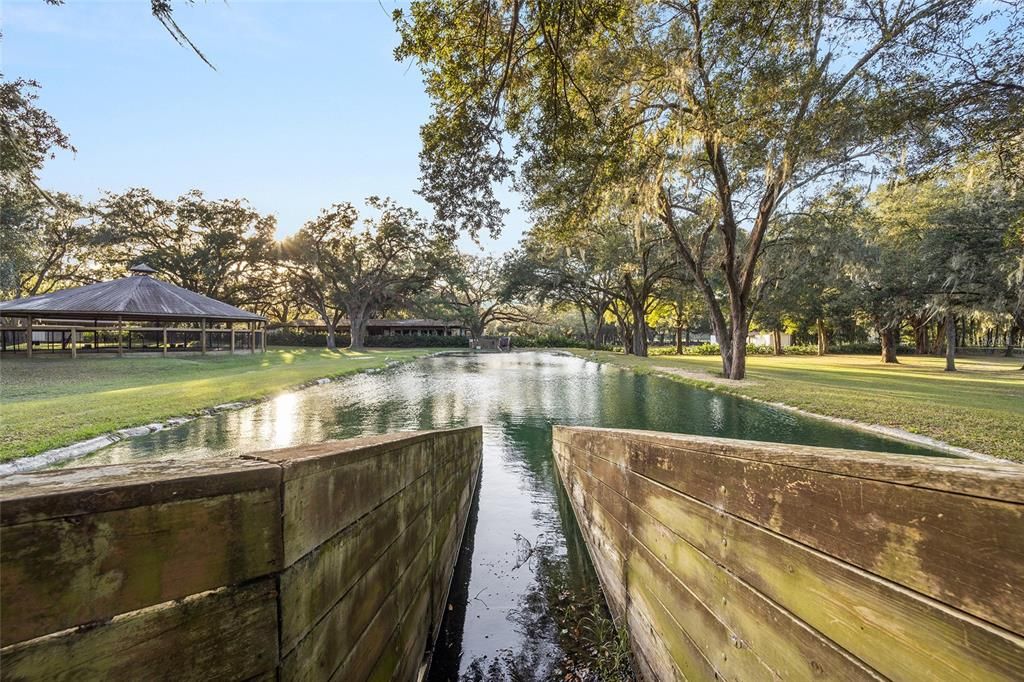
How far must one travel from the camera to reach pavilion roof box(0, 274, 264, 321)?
72.1ft

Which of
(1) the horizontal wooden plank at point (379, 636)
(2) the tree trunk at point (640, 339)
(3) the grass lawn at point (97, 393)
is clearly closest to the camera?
A: (1) the horizontal wooden plank at point (379, 636)

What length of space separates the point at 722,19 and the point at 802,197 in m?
10.7

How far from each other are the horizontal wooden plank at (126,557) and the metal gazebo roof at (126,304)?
28.5m

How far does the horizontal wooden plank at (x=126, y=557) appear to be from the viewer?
89 cm

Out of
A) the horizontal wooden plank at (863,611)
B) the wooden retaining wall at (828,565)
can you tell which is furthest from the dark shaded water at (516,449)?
the horizontal wooden plank at (863,611)

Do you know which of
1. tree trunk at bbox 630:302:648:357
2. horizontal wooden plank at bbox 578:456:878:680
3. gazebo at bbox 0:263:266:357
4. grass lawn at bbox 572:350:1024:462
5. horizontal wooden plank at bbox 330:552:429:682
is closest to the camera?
horizontal wooden plank at bbox 578:456:878:680

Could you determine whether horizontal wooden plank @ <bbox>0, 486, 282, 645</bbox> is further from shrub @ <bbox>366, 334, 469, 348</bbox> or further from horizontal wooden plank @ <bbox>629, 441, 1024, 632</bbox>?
shrub @ <bbox>366, 334, 469, 348</bbox>

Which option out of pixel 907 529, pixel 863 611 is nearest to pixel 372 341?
pixel 863 611

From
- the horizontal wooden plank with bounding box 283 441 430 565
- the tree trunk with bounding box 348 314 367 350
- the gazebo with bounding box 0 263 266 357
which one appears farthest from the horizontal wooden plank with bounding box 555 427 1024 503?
the tree trunk with bounding box 348 314 367 350

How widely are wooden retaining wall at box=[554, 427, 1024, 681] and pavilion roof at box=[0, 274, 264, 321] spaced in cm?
2889

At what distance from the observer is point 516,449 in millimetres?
7602

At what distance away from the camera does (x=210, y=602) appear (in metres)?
1.18

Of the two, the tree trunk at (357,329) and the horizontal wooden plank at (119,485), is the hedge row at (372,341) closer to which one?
the tree trunk at (357,329)

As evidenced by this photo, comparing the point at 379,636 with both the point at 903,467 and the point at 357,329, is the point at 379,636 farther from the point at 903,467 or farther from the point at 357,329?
the point at 357,329
